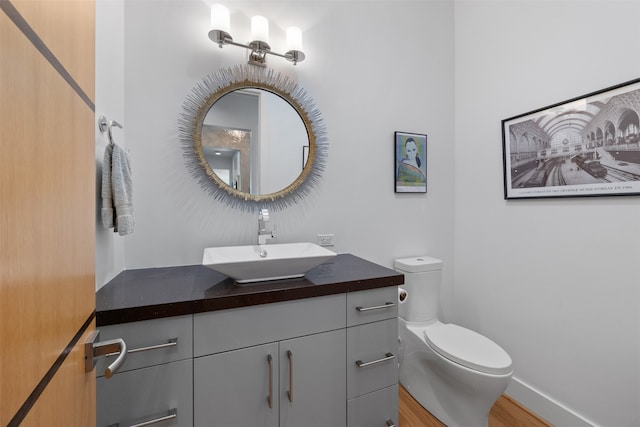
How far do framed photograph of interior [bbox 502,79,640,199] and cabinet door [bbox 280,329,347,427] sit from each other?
1.47 meters

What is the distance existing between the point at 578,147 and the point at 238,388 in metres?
2.03

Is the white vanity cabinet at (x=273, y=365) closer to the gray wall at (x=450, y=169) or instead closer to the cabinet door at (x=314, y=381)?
the cabinet door at (x=314, y=381)

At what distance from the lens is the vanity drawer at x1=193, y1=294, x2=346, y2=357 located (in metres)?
1.01

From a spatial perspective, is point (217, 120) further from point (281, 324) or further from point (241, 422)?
point (241, 422)

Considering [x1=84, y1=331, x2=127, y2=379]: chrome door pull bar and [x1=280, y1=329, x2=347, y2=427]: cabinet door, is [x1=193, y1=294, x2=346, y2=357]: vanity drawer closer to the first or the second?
[x1=280, y1=329, x2=347, y2=427]: cabinet door

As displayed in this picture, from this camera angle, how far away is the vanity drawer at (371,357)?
1.25m

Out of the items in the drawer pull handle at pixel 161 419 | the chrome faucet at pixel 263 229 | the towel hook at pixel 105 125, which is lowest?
the drawer pull handle at pixel 161 419

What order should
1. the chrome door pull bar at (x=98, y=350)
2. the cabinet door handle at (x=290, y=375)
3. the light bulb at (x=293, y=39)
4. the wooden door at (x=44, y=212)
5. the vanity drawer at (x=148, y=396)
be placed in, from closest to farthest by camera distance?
the wooden door at (x=44, y=212) → the chrome door pull bar at (x=98, y=350) → the vanity drawer at (x=148, y=396) → the cabinet door handle at (x=290, y=375) → the light bulb at (x=293, y=39)

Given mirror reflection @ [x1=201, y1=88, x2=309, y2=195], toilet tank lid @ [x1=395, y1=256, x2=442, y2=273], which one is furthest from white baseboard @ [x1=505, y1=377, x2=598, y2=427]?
mirror reflection @ [x1=201, y1=88, x2=309, y2=195]

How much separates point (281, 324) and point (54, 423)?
76 centimetres

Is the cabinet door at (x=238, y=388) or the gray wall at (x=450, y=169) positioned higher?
the gray wall at (x=450, y=169)

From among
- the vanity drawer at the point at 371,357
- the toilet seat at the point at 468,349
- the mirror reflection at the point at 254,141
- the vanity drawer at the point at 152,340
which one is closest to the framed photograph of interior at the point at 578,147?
the toilet seat at the point at 468,349

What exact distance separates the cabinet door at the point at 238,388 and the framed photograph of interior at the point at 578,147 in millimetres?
1739

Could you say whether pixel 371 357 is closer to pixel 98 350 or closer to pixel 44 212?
pixel 98 350
